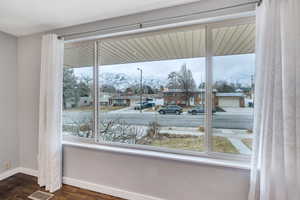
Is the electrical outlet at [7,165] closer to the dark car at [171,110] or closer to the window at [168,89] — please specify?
the window at [168,89]

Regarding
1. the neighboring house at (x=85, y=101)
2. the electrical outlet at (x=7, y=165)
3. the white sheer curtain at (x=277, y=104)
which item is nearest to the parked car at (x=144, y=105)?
the neighboring house at (x=85, y=101)

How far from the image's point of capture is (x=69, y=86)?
2.42 metres

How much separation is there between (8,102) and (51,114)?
3.35 feet

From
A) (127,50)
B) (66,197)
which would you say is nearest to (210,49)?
(127,50)

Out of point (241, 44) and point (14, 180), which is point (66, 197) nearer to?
point (14, 180)

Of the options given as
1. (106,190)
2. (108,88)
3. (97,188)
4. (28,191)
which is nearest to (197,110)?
(108,88)

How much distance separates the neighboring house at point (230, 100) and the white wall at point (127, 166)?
0.70m

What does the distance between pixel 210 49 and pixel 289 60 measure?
730mm

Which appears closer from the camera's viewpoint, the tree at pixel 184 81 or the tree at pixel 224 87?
the tree at pixel 224 87

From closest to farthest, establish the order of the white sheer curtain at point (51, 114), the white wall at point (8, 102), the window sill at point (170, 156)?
the window sill at point (170, 156) → the white sheer curtain at point (51, 114) → the white wall at point (8, 102)

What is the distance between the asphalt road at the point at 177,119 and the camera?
165 centimetres

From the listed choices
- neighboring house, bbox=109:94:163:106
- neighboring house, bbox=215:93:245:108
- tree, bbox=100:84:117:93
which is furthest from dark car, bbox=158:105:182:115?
tree, bbox=100:84:117:93

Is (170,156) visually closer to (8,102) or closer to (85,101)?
(85,101)

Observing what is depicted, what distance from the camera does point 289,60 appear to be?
1197 millimetres
